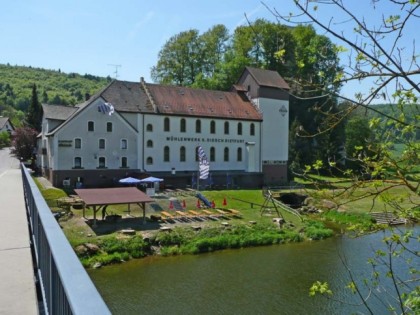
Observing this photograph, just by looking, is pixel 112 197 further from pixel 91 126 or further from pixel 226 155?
pixel 226 155

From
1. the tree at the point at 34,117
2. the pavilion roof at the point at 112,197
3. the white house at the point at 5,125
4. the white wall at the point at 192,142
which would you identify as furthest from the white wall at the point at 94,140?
the white house at the point at 5,125

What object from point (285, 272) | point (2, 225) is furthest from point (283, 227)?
point (2, 225)

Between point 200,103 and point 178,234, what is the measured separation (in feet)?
70.1

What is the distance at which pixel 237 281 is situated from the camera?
1894 cm

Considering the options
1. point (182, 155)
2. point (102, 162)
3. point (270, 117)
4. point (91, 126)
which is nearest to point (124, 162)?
point (102, 162)

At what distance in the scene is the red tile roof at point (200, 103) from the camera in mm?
41750

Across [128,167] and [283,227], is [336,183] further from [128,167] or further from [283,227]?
[128,167]

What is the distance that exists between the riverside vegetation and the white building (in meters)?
5.20

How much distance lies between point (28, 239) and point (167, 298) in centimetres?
1090

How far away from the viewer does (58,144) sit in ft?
115

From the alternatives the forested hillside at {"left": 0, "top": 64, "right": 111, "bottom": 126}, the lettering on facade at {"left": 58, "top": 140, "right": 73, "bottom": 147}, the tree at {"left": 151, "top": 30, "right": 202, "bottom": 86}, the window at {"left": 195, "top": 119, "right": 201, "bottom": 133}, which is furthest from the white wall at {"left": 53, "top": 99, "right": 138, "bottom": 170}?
the forested hillside at {"left": 0, "top": 64, "right": 111, "bottom": 126}

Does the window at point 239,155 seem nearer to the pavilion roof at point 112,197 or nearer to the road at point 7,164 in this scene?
the pavilion roof at point 112,197

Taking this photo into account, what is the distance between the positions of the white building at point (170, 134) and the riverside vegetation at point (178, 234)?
17.1 ft

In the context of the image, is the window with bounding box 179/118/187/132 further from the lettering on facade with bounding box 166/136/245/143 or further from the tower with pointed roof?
the tower with pointed roof
